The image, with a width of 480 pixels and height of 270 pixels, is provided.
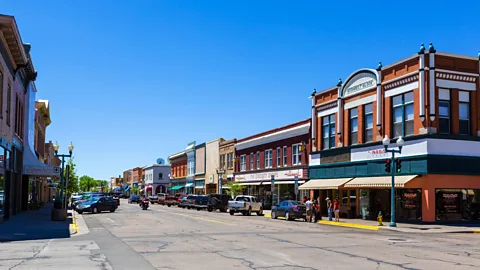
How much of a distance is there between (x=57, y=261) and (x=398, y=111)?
26554 millimetres

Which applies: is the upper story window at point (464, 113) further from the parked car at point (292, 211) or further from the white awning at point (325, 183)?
the parked car at point (292, 211)

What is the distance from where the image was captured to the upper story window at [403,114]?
33.8 m

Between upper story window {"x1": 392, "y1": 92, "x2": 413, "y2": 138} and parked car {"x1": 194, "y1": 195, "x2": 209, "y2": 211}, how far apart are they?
24.7m

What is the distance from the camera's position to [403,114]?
34312mm

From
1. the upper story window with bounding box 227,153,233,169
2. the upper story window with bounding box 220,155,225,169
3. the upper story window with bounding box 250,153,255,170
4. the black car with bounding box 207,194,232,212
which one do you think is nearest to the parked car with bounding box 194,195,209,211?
the black car with bounding box 207,194,232,212

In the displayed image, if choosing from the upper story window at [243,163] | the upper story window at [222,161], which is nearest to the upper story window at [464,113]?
the upper story window at [243,163]

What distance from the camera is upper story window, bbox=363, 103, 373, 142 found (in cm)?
3775

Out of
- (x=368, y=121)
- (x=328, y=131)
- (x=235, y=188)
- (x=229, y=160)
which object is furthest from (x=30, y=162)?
(x=229, y=160)

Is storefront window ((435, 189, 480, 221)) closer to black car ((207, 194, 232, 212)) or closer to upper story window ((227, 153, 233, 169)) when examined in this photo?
black car ((207, 194, 232, 212))

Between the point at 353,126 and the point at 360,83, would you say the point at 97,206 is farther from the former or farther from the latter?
the point at 360,83

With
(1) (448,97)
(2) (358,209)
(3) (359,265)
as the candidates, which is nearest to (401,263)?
(3) (359,265)

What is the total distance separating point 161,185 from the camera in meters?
121

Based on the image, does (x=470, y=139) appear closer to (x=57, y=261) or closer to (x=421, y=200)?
(x=421, y=200)

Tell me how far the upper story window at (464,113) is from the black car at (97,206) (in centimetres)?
2870
